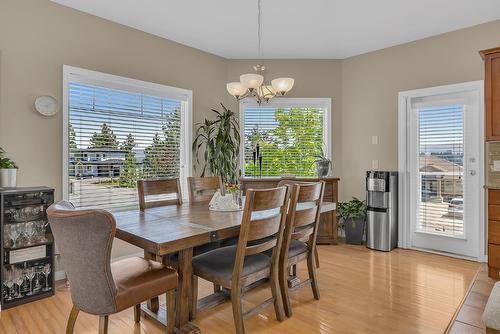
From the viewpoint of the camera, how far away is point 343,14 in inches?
132

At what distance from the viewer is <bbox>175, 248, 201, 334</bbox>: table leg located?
2.02m

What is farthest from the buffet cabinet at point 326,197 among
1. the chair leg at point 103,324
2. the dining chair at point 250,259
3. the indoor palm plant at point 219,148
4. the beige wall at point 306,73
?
the chair leg at point 103,324

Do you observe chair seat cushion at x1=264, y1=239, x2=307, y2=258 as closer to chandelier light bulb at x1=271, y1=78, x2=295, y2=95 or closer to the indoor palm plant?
chandelier light bulb at x1=271, y1=78, x2=295, y2=95

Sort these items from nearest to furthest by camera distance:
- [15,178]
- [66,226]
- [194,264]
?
1. [66,226]
2. [194,264]
3. [15,178]

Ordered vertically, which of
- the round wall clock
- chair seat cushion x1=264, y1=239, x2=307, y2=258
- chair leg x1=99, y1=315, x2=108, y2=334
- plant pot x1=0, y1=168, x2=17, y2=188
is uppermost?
the round wall clock

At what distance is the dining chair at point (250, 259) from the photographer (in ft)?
6.34

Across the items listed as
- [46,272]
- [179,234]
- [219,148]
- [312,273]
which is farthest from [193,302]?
[219,148]

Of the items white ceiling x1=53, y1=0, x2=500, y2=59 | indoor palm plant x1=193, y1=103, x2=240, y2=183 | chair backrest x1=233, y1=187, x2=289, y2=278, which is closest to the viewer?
chair backrest x1=233, y1=187, x2=289, y2=278

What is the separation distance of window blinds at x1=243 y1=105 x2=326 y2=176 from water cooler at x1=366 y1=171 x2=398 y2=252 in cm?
100

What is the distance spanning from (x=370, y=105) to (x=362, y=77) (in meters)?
0.42

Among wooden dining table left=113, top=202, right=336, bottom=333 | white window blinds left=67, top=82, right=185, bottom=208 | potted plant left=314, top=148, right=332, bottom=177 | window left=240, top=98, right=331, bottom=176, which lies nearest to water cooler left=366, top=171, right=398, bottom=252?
potted plant left=314, top=148, right=332, bottom=177

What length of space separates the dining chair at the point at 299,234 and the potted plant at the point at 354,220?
1739 millimetres

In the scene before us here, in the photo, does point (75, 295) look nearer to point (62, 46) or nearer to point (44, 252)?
point (44, 252)

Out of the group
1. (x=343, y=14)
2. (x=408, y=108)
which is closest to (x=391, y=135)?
(x=408, y=108)
